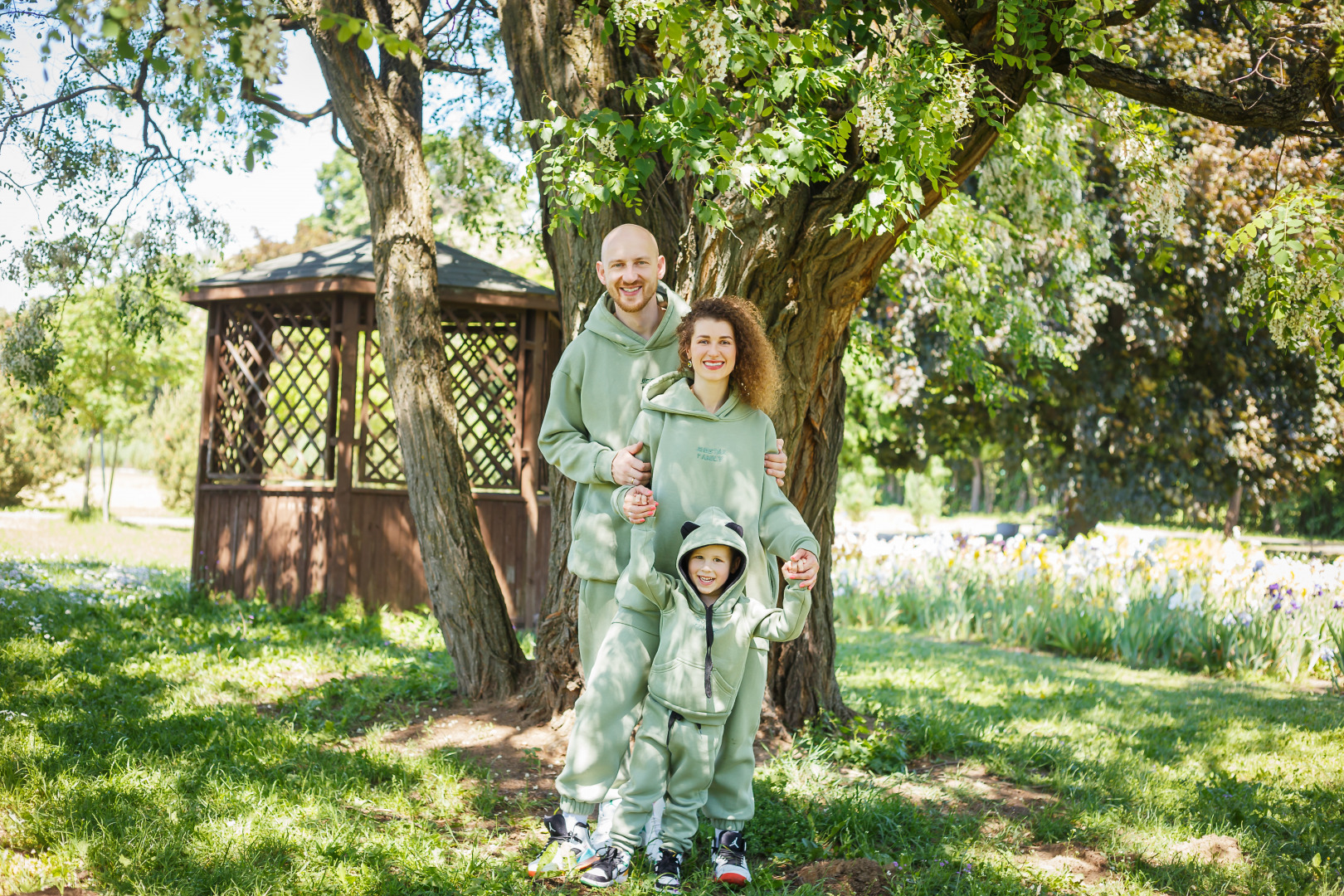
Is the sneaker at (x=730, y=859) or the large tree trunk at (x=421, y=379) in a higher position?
the large tree trunk at (x=421, y=379)

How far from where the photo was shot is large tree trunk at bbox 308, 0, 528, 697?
16.8 ft

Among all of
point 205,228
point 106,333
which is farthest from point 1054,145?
point 106,333

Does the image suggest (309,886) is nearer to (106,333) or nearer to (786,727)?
(786,727)

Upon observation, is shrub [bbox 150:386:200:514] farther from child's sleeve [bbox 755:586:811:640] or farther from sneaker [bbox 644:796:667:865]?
child's sleeve [bbox 755:586:811:640]

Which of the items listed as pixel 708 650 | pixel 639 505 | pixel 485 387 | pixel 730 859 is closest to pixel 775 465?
pixel 639 505

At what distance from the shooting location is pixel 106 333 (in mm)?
15852

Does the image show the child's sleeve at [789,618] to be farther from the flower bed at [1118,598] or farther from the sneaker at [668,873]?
the flower bed at [1118,598]

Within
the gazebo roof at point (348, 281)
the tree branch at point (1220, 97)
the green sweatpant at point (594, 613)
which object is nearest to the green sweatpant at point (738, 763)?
the green sweatpant at point (594, 613)

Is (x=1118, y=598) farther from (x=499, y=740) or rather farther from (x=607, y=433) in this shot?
(x=607, y=433)

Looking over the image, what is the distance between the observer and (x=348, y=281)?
26.6ft

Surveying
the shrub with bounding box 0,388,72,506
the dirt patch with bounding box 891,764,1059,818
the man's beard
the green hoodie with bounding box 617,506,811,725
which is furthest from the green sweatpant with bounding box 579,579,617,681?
the shrub with bounding box 0,388,72,506

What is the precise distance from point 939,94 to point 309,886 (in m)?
3.41

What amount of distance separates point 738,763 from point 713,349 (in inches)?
54.1

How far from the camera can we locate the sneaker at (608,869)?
9.66ft
